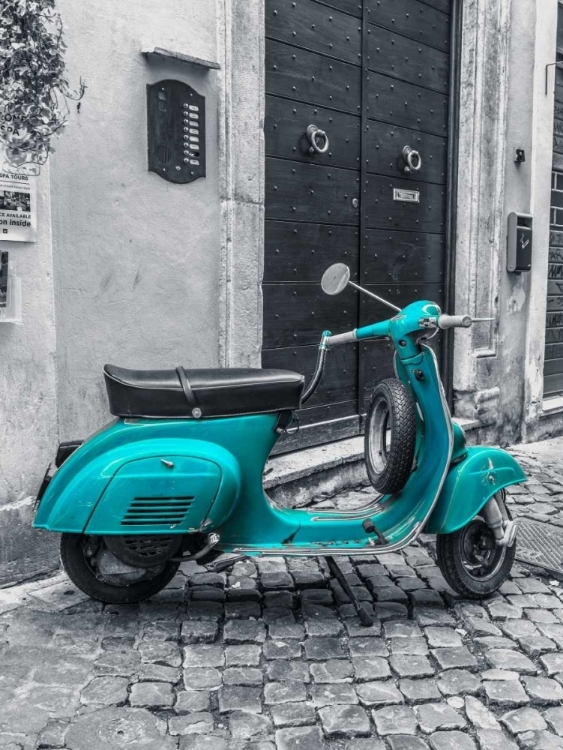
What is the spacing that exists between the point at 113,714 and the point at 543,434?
5.64 m

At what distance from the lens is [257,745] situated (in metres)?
2.51

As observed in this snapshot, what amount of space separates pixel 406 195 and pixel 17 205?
10.9 feet

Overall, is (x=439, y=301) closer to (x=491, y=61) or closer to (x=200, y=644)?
(x=491, y=61)

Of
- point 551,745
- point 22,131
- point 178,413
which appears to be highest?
point 22,131

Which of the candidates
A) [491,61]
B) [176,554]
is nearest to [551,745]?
[176,554]

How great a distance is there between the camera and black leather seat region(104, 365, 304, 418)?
123 inches

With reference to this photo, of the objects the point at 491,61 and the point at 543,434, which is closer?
the point at 491,61

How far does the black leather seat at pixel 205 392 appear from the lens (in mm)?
3115

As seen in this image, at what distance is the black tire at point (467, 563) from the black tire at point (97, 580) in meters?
1.12

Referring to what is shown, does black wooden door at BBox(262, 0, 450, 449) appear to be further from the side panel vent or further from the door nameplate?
the side panel vent

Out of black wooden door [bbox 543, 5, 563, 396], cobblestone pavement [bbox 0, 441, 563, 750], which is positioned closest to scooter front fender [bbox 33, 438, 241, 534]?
cobblestone pavement [bbox 0, 441, 563, 750]

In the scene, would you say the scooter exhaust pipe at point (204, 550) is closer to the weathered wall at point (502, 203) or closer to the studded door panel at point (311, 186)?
the studded door panel at point (311, 186)

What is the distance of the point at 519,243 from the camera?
6.86m

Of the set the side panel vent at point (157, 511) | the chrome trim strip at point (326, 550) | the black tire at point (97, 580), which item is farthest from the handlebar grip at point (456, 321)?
the black tire at point (97, 580)
